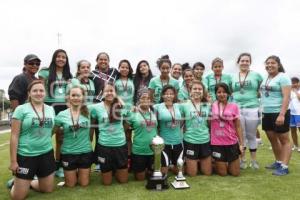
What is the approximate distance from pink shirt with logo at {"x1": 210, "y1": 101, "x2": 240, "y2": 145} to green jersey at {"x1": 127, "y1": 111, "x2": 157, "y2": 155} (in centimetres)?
111

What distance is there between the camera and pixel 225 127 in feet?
19.6

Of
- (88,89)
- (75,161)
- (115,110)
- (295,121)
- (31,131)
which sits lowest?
(75,161)

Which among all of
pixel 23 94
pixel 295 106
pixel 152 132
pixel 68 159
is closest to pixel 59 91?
pixel 23 94

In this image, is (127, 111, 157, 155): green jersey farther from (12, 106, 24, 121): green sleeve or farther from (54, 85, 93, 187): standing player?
(12, 106, 24, 121): green sleeve

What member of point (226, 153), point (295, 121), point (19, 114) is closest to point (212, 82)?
point (226, 153)

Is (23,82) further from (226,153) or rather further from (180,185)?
(226,153)

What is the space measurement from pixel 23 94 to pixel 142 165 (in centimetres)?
219

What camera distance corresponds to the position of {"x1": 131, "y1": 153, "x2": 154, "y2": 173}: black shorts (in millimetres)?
5672

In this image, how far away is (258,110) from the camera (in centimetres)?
623

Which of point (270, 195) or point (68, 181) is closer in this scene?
point (270, 195)

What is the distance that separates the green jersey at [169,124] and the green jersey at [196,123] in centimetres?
17

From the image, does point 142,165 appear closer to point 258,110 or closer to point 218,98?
point 218,98

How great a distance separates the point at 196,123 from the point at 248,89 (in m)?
1.15

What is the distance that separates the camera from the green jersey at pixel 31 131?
464 centimetres
